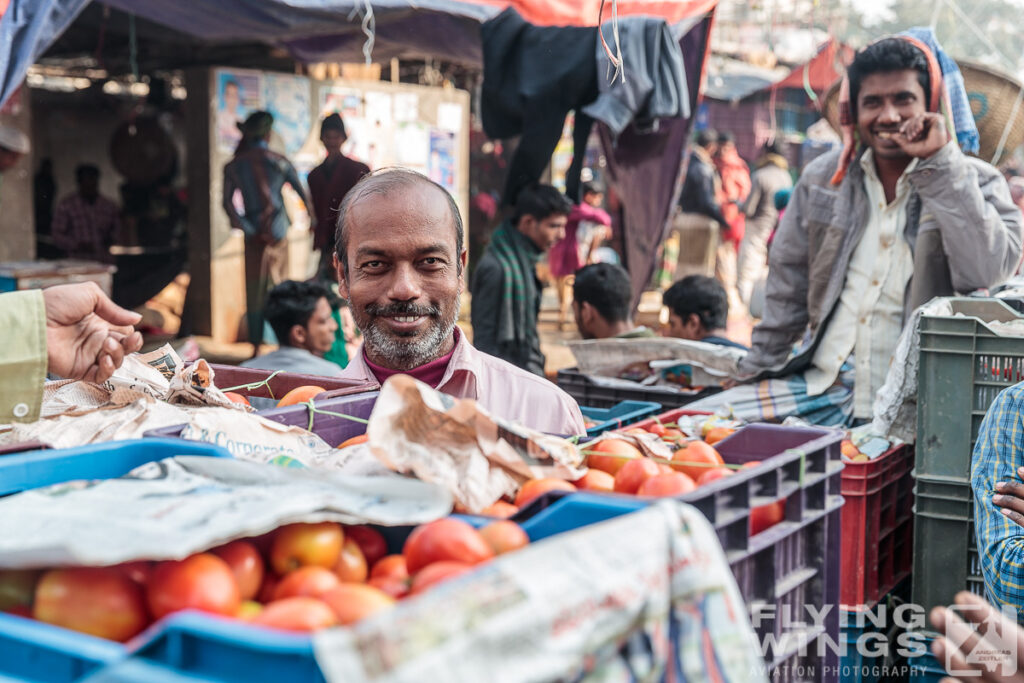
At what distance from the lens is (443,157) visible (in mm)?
11242

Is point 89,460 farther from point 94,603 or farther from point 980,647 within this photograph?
point 980,647

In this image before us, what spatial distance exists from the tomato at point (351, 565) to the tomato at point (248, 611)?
11cm

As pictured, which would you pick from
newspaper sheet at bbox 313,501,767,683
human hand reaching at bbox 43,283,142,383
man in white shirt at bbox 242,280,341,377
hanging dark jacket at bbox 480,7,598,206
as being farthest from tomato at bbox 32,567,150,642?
hanging dark jacket at bbox 480,7,598,206

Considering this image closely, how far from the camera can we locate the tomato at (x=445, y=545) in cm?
119

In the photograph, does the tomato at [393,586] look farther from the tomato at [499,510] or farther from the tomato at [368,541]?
the tomato at [499,510]

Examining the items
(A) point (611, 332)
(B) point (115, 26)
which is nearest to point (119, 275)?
(B) point (115, 26)

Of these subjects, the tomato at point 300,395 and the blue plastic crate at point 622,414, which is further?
the blue plastic crate at point 622,414

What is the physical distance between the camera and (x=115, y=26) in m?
8.70

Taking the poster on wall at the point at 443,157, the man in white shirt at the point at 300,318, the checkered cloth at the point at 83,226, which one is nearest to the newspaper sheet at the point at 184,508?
the man in white shirt at the point at 300,318

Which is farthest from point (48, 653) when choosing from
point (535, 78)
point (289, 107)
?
point (289, 107)

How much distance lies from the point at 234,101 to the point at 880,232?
718 cm

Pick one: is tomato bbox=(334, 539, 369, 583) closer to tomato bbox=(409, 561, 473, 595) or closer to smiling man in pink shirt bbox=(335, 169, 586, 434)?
tomato bbox=(409, 561, 473, 595)

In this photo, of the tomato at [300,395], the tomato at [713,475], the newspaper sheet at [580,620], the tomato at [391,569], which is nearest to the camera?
the newspaper sheet at [580,620]

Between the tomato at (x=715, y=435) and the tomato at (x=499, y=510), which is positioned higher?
the tomato at (x=499, y=510)
